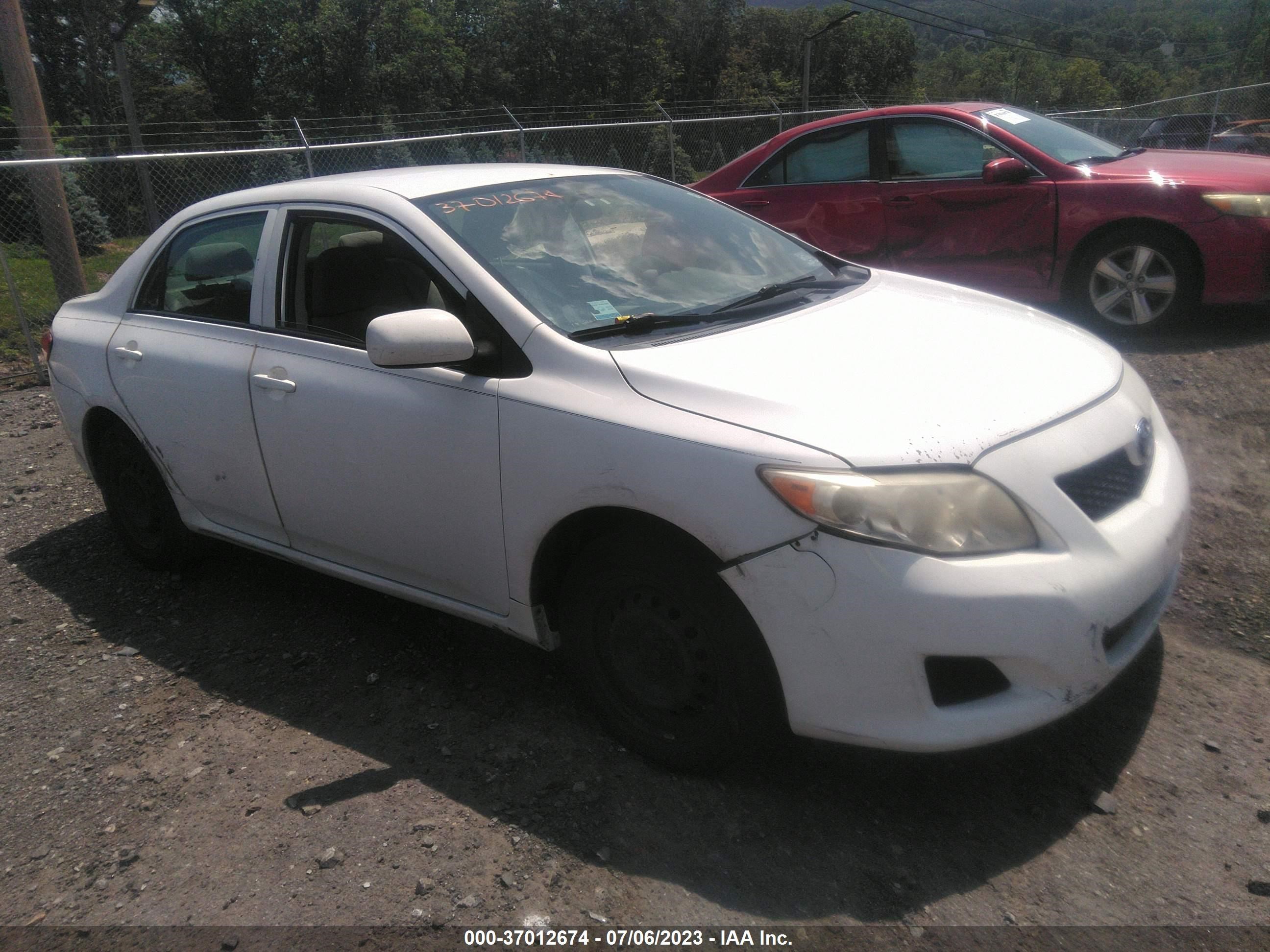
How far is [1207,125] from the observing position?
17.7m

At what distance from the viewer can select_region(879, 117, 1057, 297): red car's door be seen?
636 centimetres

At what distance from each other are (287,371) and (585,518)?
4.48ft

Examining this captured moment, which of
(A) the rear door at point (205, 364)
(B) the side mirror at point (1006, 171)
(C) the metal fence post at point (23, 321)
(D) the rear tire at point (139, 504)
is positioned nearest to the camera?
(A) the rear door at point (205, 364)

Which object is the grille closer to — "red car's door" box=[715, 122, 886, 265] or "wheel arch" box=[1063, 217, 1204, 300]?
"wheel arch" box=[1063, 217, 1204, 300]

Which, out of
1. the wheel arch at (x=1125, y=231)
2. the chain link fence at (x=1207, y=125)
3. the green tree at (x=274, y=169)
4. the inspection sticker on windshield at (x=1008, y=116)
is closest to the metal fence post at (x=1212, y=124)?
the chain link fence at (x=1207, y=125)

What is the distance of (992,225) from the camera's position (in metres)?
6.52

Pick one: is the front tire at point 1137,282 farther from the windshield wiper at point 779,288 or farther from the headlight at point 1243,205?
the windshield wiper at point 779,288

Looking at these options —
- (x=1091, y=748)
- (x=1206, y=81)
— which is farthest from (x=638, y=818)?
(x=1206, y=81)

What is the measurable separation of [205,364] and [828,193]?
4.79 metres

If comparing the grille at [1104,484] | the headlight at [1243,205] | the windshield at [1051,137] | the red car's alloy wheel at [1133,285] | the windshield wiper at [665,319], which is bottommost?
the red car's alloy wheel at [1133,285]

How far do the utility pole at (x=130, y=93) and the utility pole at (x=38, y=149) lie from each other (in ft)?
2.83

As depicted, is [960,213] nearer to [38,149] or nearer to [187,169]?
[38,149]

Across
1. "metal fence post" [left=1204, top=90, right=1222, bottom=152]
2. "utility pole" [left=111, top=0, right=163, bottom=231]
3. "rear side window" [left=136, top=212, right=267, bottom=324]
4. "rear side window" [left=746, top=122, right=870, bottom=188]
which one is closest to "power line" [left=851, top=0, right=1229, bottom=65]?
"metal fence post" [left=1204, top=90, right=1222, bottom=152]

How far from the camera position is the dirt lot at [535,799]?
7.92ft
